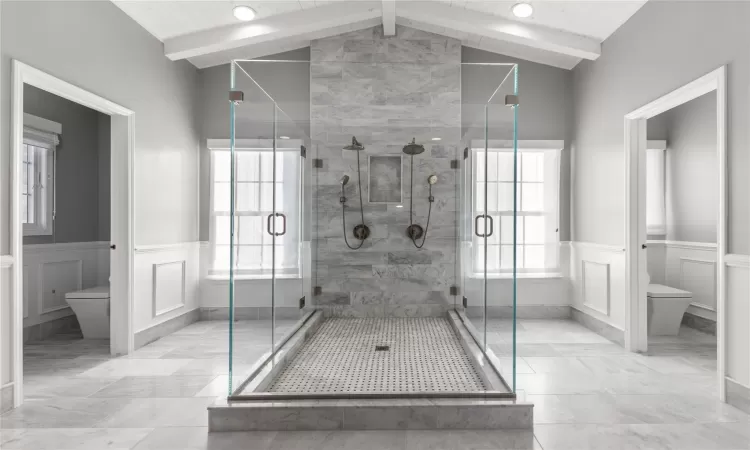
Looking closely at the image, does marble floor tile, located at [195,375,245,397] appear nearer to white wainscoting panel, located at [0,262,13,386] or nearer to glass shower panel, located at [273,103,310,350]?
glass shower panel, located at [273,103,310,350]

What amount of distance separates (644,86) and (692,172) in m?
1.52

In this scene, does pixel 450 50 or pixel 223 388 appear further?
pixel 450 50

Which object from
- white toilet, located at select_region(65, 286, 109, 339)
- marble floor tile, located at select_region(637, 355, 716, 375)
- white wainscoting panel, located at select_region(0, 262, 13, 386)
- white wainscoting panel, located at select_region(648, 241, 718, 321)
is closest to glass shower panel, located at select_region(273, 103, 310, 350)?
white wainscoting panel, located at select_region(0, 262, 13, 386)

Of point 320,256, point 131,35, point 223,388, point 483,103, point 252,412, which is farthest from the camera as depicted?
point 320,256

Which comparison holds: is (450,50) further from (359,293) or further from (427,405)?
(427,405)

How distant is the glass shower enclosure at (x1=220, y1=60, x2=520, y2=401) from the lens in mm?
2320

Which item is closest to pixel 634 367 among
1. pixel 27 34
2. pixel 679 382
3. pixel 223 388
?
pixel 679 382

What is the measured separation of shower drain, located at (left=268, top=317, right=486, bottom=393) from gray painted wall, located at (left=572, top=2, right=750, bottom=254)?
164 centimetres

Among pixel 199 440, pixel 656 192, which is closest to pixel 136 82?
pixel 199 440

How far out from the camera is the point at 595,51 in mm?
3824

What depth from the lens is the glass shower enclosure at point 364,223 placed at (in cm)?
232

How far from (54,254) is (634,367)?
478 centimetres

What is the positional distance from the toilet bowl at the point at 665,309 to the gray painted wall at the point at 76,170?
16.8ft

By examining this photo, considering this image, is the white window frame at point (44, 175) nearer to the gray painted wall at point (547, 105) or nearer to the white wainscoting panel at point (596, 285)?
the gray painted wall at point (547, 105)
